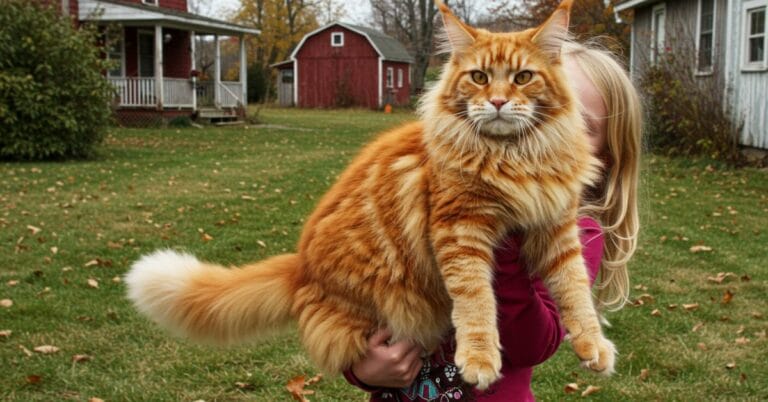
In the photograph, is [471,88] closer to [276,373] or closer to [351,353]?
[351,353]

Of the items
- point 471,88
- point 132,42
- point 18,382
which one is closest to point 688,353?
point 471,88

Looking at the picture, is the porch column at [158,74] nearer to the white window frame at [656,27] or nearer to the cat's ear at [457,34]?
the white window frame at [656,27]

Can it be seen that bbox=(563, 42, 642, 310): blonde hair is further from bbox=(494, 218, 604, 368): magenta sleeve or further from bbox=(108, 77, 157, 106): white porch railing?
bbox=(108, 77, 157, 106): white porch railing

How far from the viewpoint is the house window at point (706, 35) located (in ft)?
54.3

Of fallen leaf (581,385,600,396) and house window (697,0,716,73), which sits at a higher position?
house window (697,0,716,73)

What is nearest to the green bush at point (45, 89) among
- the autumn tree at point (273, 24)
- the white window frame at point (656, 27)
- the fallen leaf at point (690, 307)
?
the fallen leaf at point (690, 307)

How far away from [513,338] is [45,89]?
13942 millimetres

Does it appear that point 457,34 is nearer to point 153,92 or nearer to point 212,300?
point 212,300

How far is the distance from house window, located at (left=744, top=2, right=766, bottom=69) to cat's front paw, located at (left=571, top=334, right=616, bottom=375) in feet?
46.3

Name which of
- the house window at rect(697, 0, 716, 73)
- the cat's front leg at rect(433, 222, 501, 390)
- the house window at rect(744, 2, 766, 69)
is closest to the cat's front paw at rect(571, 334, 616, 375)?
the cat's front leg at rect(433, 222, 501, 390)

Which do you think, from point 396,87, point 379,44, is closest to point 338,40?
point 379,44

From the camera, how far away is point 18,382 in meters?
4.52

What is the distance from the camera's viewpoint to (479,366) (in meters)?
2.13

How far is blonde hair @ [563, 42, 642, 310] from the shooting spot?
2801 millimetres
